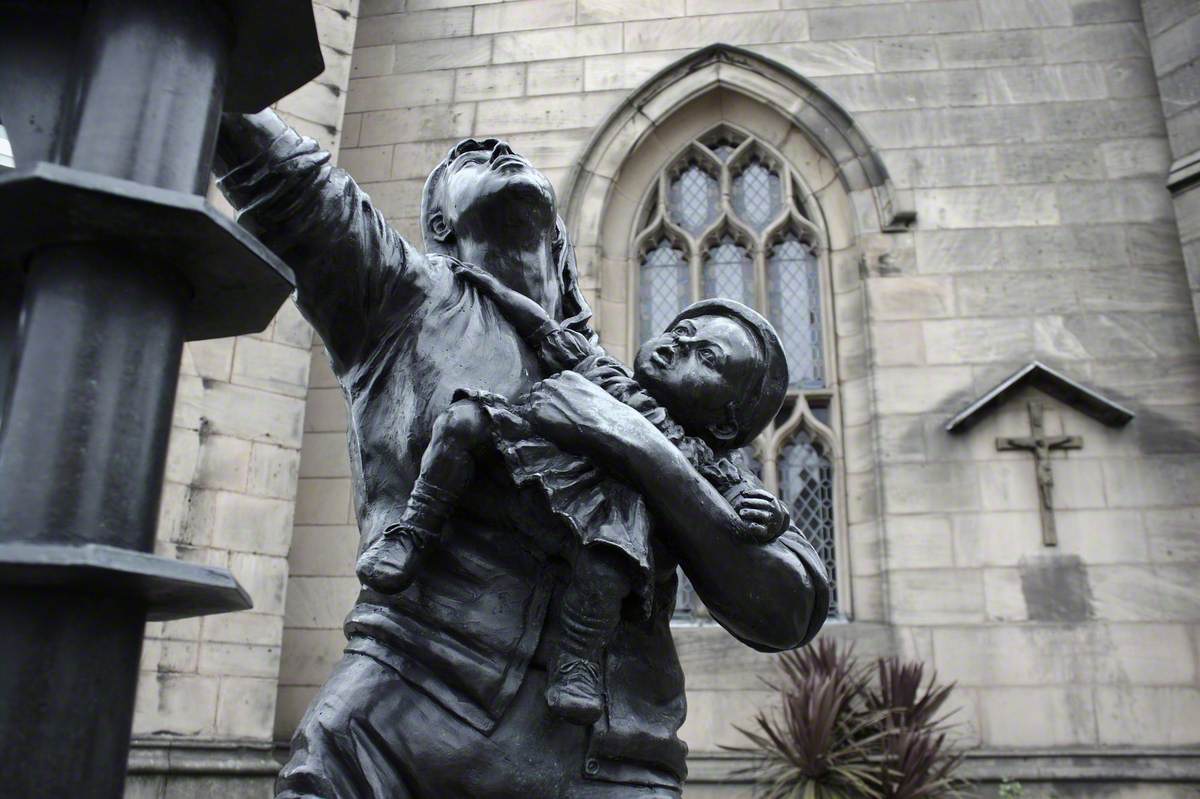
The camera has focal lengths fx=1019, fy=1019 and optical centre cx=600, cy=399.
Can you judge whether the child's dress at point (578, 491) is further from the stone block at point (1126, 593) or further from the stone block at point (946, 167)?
the stone block at point (946, 167)

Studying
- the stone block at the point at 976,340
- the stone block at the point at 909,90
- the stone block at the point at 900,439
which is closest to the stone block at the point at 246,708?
the stone block at the point at 900,439

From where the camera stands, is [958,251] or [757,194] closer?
[958,251]

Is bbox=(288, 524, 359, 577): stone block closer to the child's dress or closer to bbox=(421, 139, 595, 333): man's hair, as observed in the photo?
bbox=(421, 139, 595, 333): man's hair

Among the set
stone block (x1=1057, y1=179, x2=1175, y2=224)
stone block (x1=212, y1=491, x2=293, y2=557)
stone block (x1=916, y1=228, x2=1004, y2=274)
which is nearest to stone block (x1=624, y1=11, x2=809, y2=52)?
stone block (x1=916, y1=228, x2=1004, y2=274)

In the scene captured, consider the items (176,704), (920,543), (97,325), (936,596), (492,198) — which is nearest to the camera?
(97,325)

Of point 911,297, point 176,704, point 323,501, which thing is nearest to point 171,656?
point 176,704

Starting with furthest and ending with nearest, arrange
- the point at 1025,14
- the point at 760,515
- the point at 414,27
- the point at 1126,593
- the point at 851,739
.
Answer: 1. the point at 414,27
2. the point at 1025,14
3. the point at 1126,593
4. the point at 851,739
5. the point at 760,515

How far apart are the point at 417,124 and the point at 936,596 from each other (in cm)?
518

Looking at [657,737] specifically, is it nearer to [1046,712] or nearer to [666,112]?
[1046,712]

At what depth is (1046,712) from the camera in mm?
6113

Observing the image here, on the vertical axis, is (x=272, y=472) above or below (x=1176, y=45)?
below

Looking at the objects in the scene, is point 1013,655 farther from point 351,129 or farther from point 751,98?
point 351,129

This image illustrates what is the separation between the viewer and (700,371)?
4.75 ft

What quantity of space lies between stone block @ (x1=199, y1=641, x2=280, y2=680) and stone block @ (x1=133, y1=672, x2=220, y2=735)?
0.08 m
